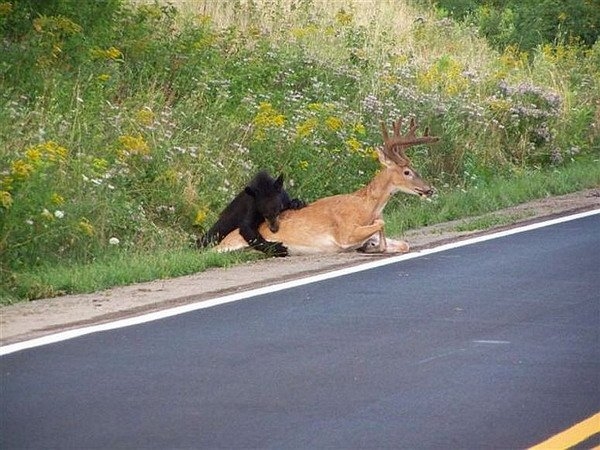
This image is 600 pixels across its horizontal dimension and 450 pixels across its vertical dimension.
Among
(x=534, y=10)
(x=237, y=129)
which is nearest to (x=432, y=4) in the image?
(x=534, y=10)

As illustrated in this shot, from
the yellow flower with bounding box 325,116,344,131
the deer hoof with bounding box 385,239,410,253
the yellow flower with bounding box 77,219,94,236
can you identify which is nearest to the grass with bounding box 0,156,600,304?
the yellow flower with bounding box 77,219,94,236

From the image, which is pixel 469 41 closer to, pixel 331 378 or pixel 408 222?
pixel 408 222

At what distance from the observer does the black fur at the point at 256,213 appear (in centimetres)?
1593

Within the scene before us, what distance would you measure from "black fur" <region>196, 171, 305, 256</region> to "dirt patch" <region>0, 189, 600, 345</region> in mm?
223

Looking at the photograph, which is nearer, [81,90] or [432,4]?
[81,90]

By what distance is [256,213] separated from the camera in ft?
52.7

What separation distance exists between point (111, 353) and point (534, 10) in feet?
81.6

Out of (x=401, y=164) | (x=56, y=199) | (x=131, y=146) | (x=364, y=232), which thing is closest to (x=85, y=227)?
(x=56, y=199)

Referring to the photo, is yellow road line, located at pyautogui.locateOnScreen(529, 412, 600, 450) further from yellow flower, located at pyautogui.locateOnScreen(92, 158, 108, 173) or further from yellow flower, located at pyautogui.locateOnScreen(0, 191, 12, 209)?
yellow flower, located at pyautogui.locateOnScreen(92, 158, 108, 173)

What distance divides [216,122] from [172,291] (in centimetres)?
671

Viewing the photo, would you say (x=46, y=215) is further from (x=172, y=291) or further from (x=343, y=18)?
(x=343, y=18)

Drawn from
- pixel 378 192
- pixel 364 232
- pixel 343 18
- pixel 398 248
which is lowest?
pixel 398 248

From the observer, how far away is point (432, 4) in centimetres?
3538

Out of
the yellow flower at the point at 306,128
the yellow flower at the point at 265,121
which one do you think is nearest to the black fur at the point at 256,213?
the yellow flower at the point at 306,128
